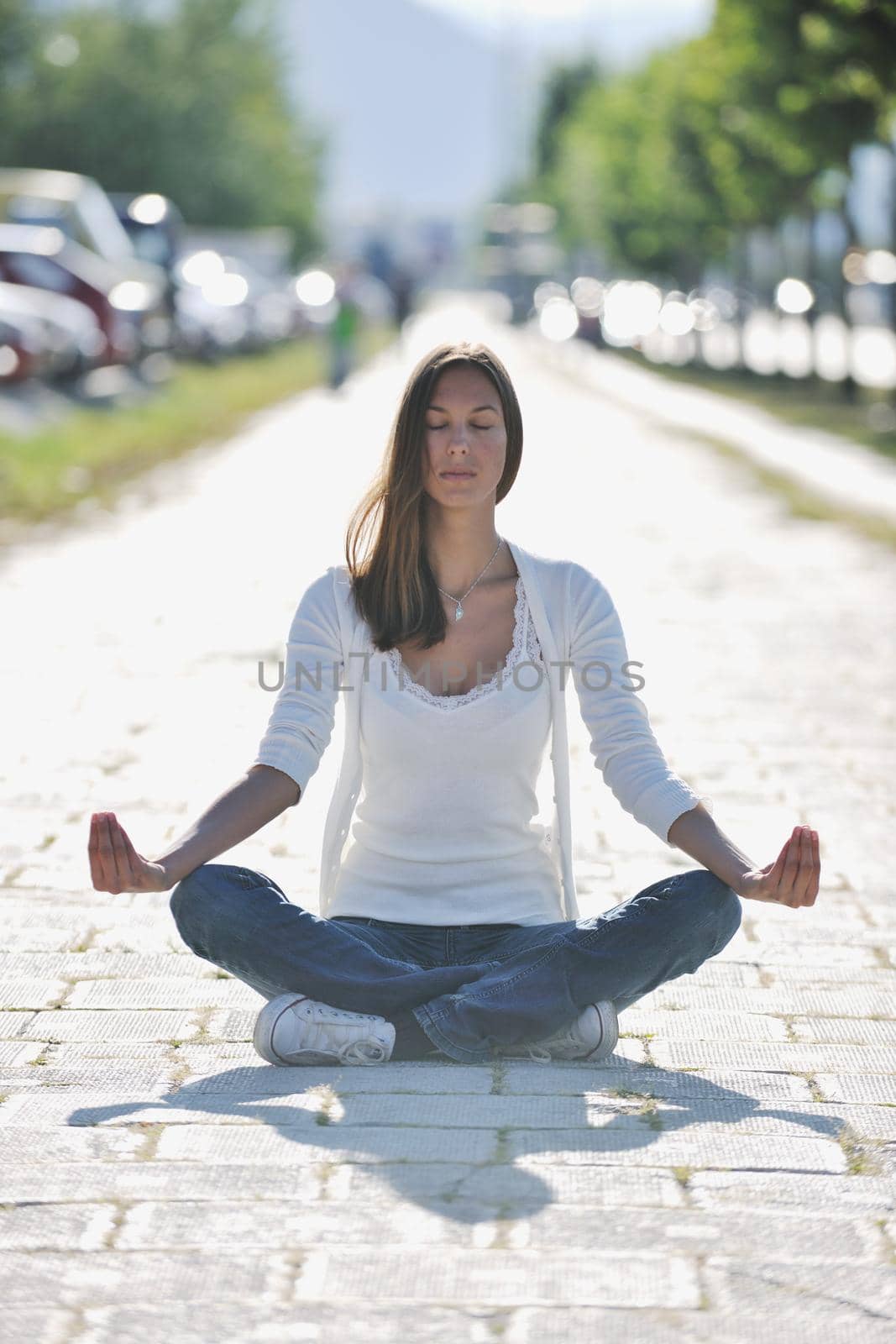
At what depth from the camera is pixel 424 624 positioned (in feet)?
14.2

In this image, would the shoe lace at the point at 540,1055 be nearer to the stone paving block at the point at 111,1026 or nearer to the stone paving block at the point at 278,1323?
the stone paving block at the point at 111,1026

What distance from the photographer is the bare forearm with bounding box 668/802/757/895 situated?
162 inches

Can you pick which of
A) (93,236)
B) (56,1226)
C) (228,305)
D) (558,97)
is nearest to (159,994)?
(56,1226)

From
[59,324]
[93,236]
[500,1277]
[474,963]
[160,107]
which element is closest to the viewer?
[500,1277]

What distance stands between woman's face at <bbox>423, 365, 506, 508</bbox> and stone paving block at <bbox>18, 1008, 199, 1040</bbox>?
1.28 m

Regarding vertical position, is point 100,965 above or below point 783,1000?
above

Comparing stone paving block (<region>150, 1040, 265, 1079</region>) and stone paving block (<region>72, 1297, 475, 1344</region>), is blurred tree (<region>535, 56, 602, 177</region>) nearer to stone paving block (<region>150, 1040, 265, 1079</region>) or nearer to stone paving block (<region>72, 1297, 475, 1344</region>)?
stone paving block (<region>150, 1040, 265, 1079</region>)

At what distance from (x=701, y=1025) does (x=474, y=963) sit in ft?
2.18

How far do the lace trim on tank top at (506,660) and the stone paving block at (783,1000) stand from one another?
932 millimetres

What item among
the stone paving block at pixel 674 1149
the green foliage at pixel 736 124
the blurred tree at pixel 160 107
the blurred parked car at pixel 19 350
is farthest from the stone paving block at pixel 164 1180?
the blurred tree at pixel 160 107

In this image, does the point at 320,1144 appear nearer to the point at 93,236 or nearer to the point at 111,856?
the point at 111,856

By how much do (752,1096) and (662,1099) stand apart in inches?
7.4

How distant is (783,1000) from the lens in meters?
4.84

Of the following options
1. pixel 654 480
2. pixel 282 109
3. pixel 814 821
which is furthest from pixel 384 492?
pixel 282 109
